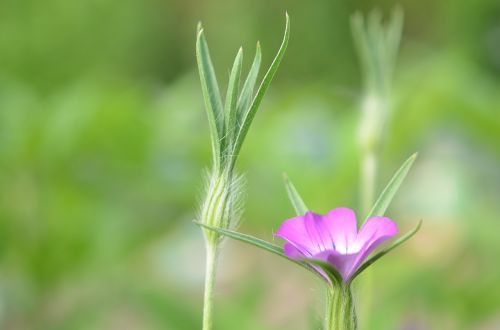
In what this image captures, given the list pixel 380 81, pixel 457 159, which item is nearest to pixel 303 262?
pixel 380 81

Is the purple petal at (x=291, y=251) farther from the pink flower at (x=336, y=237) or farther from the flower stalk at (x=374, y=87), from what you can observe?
the flower stalk at (x=374, y=87)

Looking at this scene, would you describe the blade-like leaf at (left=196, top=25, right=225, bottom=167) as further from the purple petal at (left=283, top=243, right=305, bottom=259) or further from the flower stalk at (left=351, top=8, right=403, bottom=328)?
the flower stalk at (left=351, top=8, right=403, bottom=328)

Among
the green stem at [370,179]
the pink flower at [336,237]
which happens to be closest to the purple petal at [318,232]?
the pink flower at [336,237]

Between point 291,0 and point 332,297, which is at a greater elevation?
point 291,0

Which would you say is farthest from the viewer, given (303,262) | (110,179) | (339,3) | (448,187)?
(339,3)

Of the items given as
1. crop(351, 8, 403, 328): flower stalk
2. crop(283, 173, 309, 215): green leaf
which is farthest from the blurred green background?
crop(283, 173, 309, 215): green leaf

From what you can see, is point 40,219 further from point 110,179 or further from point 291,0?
point 291,0
